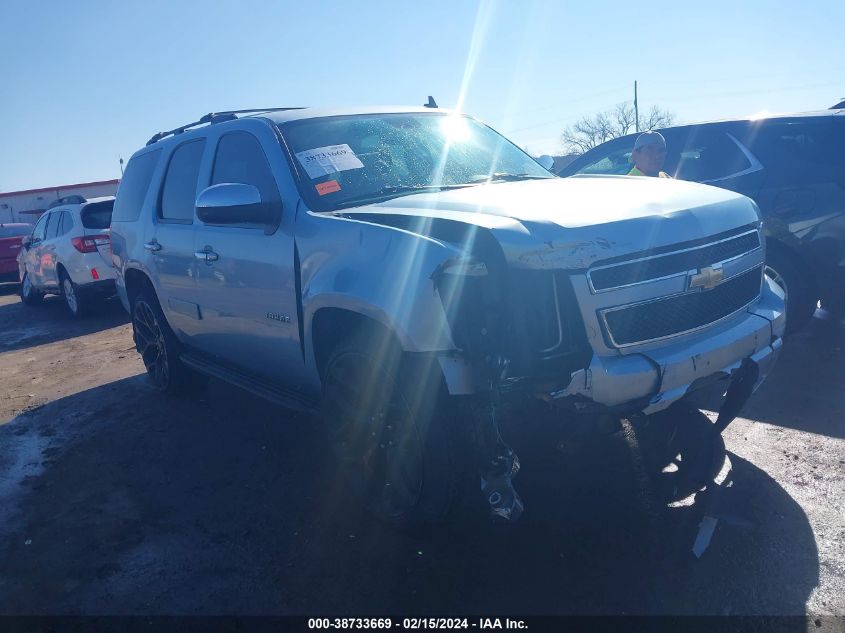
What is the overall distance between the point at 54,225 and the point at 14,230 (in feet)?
23.7

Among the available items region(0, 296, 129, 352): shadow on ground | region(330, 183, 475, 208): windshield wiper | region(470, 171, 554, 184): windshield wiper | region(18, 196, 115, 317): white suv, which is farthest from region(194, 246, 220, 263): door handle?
region(18, 196, 115, 317): white suv

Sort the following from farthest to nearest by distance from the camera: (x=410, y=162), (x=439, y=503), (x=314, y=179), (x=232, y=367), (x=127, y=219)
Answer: (x=127, y=219) < (x=232, y=367) < (x=410, y=162) < (x=314, y=179) < (x=439, y=503)

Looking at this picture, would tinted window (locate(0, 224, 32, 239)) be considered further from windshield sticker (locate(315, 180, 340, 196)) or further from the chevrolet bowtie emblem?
the chevrolet bowtie emblem

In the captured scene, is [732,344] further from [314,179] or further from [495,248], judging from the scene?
[314,179]

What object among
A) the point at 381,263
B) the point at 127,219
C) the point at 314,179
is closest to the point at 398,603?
the point at 381,263

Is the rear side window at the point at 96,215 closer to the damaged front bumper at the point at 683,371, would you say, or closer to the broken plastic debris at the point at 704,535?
the damaged front bumper at the point at 683,371

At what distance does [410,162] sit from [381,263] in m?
1.27

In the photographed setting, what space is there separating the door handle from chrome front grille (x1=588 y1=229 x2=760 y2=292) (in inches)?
102

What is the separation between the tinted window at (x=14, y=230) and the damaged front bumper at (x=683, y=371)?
18220mm

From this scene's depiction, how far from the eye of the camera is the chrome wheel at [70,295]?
1116 cm

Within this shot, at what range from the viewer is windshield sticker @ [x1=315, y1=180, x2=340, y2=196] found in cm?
396

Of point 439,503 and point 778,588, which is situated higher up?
point 439,503

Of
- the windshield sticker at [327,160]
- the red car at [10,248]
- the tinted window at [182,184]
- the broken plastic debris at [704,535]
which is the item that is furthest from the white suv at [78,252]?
the broken plastic debris at [704,535]

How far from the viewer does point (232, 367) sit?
498 cm
